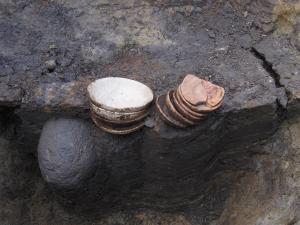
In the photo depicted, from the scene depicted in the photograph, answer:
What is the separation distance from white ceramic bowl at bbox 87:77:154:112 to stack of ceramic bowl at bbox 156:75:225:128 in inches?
2.9

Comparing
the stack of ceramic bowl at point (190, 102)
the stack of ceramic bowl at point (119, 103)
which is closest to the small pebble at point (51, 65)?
the stack of ceramic bowl at point (119, 103)

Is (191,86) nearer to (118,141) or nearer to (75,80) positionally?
(118,141)

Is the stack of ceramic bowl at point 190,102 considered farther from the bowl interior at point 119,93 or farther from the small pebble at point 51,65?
the small pebble at point 51,65

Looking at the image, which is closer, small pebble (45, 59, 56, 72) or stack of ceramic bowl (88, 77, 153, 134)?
stack of ceramic bowl (88, 77, 153, 134)

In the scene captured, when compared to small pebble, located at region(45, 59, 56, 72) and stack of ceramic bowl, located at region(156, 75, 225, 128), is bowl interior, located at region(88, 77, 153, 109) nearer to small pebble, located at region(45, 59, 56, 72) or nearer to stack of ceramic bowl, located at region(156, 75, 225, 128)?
stack of ceramic bowl, located at region(156, 75, 225, 128)

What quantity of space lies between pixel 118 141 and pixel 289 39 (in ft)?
3.16

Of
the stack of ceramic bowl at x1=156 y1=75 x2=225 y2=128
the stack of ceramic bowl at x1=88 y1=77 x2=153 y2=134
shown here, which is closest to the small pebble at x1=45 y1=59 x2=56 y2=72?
the stack of ceramic bowl at x1=88 y1=77 x2=153 y2=134

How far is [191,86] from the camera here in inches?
77.0

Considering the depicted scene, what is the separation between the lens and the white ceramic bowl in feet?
6.41

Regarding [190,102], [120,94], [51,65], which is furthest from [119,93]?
[51,65]

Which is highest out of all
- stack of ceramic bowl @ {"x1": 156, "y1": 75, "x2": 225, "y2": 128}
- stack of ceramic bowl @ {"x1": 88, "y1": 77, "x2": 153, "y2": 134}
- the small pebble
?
stack of ceramic bowl @ {"x1": 156, "y1": 75, "x2": 225, "y2": 128}

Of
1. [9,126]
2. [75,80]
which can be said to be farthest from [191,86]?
[9,126]

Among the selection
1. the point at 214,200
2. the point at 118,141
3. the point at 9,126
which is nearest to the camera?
the point at 118,141

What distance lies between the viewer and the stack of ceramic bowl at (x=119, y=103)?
6.40 ft
